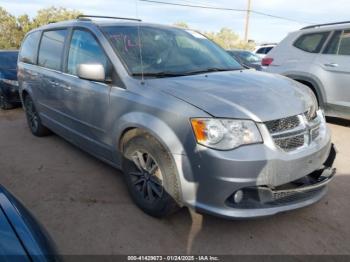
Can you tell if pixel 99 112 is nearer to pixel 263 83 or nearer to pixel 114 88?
pixel 114 88

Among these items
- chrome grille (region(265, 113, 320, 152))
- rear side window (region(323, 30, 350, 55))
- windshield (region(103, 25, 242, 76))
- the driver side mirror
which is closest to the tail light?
rear side window (region(323, 30, 350, 55))

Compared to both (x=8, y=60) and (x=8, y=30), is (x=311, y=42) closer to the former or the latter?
(x=8, y=60)

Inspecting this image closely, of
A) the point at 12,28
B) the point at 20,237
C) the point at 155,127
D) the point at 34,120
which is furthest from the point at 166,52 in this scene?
the point at 12,28

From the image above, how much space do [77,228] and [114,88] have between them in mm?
1340

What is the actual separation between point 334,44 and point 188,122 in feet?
14.4

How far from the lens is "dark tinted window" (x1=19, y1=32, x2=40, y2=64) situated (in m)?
4.88

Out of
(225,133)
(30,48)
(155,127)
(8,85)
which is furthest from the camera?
(8,85)

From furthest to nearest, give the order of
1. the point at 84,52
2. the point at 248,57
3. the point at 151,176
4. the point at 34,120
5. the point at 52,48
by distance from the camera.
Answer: the point at 248,57, the point at 34,120, the point at 52,48, the point at 84,52, the point at 151,176

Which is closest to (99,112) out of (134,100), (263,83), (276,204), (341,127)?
(134,100)

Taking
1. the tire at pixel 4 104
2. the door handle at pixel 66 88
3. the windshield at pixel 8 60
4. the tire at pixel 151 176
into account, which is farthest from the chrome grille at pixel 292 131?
the windshield at pixel 8 60

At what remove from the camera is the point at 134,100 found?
9.20 feet

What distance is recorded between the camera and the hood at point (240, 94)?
2371mm

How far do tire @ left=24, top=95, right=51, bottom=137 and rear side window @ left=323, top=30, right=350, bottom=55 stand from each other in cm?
510

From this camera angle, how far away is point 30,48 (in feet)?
16.7
